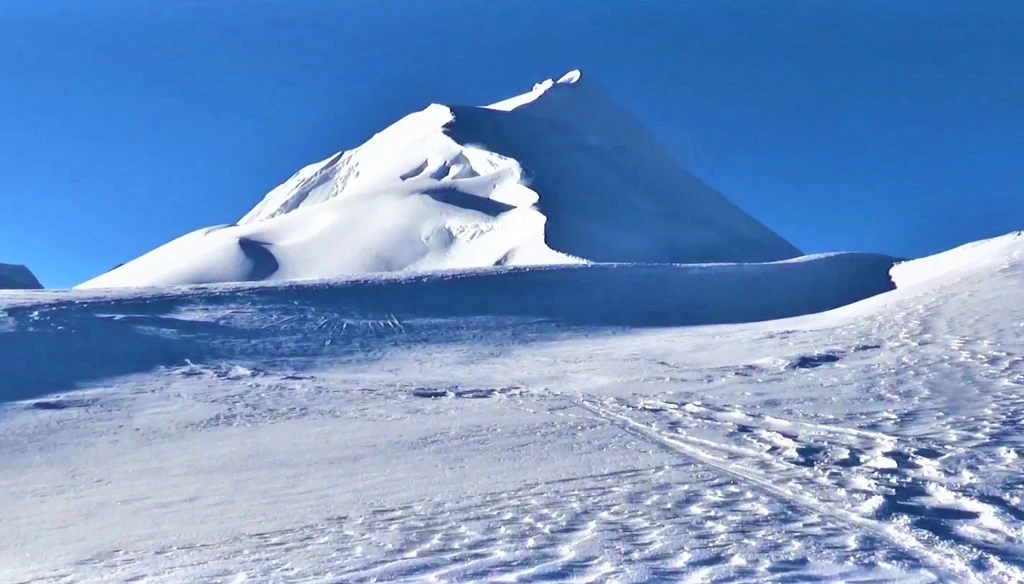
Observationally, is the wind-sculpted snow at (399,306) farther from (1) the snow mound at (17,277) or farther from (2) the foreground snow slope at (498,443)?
(1) the snow mound at (17,277)

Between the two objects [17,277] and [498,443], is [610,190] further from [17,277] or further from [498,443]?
[498,443]

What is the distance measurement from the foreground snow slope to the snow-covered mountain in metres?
A: 18.2

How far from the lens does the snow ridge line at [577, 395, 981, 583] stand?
5.11 m

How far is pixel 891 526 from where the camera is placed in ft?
19.4

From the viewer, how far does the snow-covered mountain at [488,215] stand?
43.6 m

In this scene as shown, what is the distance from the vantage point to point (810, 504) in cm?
663

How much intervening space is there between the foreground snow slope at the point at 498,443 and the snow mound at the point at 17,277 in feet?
160

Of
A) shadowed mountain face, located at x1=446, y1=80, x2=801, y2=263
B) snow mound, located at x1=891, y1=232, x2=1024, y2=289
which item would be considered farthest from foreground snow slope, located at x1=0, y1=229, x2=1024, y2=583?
shadowed mountain face, located at x1=446, y1=80, x2=801, y2=263

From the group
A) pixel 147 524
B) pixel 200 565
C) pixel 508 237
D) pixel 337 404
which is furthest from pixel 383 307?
pixel 508 237

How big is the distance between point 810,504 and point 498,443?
3.96 meters

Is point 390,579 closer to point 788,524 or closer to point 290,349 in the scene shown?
point 788,524

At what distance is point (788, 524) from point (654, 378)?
843cm

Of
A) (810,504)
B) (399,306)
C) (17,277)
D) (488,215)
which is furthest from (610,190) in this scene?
(810,504)

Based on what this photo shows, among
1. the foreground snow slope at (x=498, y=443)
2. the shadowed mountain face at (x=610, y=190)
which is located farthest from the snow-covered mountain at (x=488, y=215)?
the foreground snow slope at (x=498, y=443)
